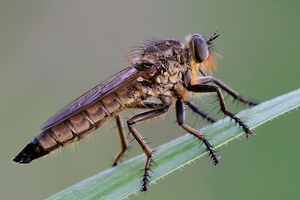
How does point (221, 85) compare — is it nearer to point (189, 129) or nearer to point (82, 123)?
point (189, 129)

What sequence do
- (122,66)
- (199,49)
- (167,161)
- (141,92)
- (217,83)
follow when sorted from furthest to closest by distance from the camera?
1. (122,66)
2. (217,83)
3. (199,49)
4. (141,92)
5. (167,161)

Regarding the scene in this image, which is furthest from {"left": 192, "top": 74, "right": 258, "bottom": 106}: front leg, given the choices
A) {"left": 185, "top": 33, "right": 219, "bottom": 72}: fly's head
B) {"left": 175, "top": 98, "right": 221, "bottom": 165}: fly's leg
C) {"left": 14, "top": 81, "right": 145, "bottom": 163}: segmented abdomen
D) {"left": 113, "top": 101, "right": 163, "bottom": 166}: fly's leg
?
{"left": 14, "top": 81, "right": 145, "bottom": 163}: segmented abdomen

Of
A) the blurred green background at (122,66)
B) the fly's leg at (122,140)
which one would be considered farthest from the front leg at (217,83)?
the blurred green background at (122,66)

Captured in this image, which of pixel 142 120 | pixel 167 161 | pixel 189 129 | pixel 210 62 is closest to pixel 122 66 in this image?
pixel 210 62

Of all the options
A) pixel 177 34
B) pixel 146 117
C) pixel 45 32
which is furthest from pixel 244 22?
pixel 146 117

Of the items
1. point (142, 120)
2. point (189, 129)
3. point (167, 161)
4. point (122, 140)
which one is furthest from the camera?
point (122, 140)

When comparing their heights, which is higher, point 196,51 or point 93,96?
point 93,96

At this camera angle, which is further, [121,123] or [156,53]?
[121,123]

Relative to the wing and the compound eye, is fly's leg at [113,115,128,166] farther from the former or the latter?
the compound eye
